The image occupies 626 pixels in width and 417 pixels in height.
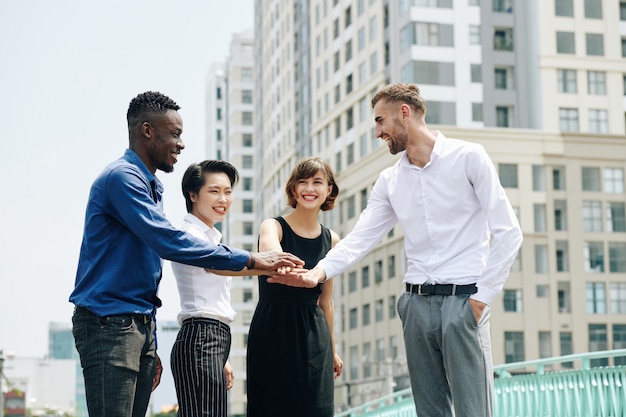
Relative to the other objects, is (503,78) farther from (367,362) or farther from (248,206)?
(248,206)

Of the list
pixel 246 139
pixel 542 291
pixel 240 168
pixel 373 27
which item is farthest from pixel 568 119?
pixel 246 139

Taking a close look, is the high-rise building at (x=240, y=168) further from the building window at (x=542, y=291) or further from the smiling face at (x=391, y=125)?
the smiling face at (x=391, y=125)

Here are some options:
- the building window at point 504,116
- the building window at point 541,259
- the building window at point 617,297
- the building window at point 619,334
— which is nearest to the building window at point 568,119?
the building window at point 504,116

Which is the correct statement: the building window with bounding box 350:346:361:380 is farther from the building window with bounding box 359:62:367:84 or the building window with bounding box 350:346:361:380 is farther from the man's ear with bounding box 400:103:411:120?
the man's ear with bounding box 400:103:411:120

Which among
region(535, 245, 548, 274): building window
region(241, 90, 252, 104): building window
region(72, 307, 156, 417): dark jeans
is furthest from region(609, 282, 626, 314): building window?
region(241, 90, 252, 104): building window

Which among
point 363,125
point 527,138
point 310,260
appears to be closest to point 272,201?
point 363,125

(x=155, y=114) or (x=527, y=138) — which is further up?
(x=527, y=138)

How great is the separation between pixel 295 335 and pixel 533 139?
5283 cm

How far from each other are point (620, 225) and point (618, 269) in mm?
2497

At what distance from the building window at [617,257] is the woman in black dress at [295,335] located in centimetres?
5357

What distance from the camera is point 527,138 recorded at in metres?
57.6

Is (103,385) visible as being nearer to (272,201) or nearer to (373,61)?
(373,61)

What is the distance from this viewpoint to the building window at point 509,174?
57.4m

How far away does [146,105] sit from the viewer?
5312mm
